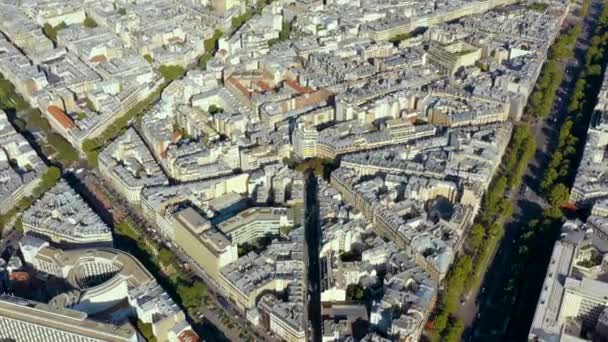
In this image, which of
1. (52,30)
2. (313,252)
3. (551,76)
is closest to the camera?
(313,252)

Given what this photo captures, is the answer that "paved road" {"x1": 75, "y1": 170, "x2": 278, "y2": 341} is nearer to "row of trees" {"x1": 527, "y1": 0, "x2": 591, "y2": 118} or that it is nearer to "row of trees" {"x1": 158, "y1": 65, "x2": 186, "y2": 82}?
"row of trees" {"x1": 158, "y1": 65, "x2": 186, "y2": 82}

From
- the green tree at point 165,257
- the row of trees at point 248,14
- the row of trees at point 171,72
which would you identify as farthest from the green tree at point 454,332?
the row of trees at point 248,14

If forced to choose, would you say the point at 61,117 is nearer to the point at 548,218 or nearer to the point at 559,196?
the point at 548,218

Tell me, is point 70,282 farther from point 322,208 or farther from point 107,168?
point 322,208

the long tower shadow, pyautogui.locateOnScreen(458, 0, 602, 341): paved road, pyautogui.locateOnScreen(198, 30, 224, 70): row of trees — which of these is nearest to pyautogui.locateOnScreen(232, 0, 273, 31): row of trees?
pyautogui.locateOnScreen(198, 30, 224, 70): row of trees

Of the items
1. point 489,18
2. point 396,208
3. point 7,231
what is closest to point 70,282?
point 7,231

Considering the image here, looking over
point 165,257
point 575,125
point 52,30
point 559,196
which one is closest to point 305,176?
point 165,257

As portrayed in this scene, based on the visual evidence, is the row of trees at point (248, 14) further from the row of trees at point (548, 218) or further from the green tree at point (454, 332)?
the green tree at point (454, 332)
